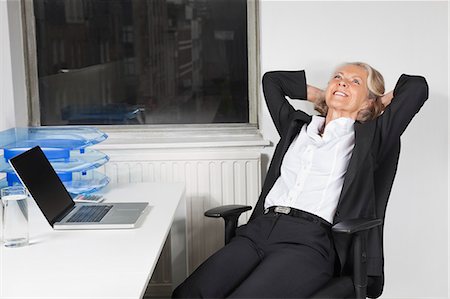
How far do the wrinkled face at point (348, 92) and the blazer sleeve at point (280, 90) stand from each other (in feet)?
0.67

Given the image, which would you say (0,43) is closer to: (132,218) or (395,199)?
(132,218)

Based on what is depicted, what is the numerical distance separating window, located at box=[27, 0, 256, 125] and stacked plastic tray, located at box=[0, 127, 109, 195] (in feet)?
1.40

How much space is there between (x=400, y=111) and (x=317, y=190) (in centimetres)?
42

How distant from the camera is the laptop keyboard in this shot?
7.45 ft

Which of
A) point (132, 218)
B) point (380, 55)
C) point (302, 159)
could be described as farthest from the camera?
point (380, 55)

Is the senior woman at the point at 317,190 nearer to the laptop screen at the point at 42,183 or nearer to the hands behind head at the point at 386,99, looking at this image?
the hands behind head at the point at 386,99

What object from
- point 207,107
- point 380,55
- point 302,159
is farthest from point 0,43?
point 380,55

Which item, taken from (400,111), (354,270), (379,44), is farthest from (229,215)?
(379,44)

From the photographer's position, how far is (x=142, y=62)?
3367 mm

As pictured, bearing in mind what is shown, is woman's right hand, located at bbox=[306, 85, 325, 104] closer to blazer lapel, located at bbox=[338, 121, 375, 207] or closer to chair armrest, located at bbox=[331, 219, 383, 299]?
blazer lapel, located at bbox=[338, 121, 375, 207]

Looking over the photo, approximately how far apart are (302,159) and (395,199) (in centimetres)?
79

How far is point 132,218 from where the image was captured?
2.27 metres

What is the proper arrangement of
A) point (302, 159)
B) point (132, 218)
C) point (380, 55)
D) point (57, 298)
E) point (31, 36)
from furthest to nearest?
point (31, 36)
point (380, 55)
point (302, 159)
point (132, 218)
point (57, 298)

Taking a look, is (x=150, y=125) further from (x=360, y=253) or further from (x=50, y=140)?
(x=360, y=253)
